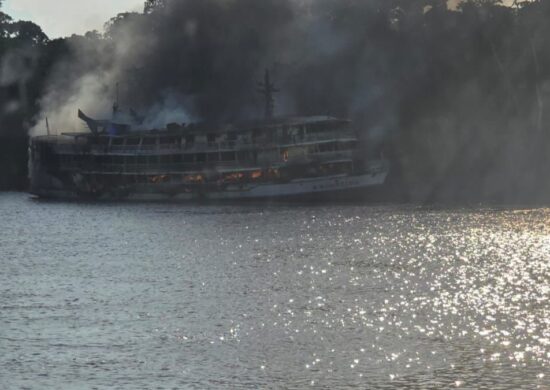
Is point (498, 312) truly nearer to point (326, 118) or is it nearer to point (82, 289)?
point (82, 289)

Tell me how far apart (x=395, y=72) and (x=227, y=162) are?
30569 mm

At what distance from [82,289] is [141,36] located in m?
94.2

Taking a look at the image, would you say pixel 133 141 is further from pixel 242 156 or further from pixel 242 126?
pixel 242 156

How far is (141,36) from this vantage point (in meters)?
149

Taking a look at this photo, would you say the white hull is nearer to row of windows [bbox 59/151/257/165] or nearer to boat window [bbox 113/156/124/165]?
row of windows [bbox 59/151/257/165]

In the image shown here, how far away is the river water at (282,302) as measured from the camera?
40188 mm

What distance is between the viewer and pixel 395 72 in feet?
424

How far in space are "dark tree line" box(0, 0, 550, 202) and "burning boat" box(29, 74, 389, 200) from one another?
9.95 metres

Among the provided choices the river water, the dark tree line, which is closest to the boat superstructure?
the dark tree line

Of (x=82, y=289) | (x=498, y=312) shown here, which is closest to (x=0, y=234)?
(x=82, y=289)

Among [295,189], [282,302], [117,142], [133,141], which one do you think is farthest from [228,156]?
[282,302]

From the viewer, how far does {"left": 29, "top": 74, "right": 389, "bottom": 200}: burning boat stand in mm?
105812

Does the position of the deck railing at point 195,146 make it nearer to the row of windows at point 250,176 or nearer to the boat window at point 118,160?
the boat window at point 118,160

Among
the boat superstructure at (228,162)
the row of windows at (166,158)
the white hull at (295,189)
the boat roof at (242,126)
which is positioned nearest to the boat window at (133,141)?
the boat superstructure at (228,162)
